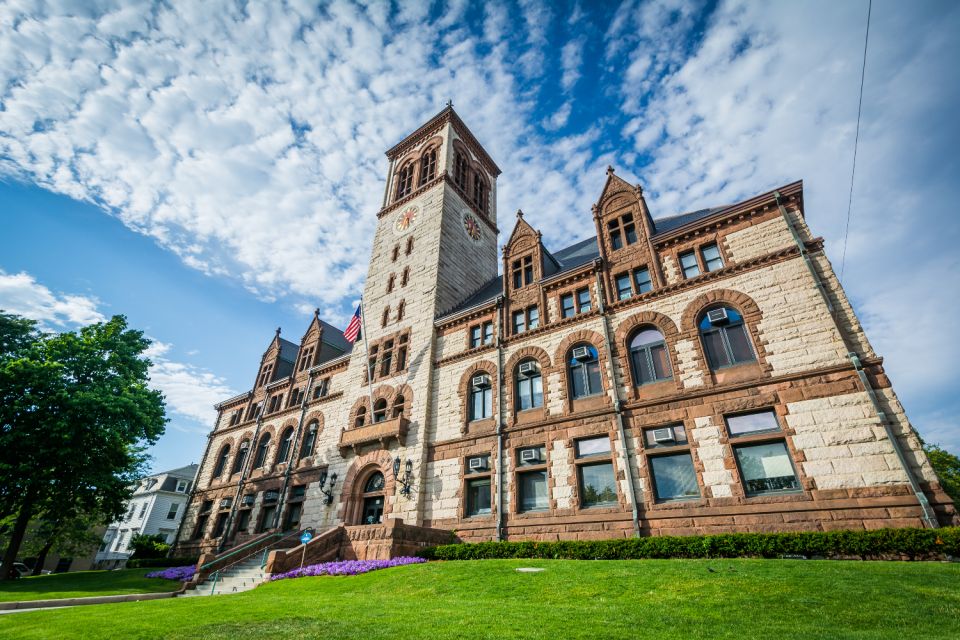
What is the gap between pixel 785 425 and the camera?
48.6 feet

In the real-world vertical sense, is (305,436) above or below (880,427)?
above

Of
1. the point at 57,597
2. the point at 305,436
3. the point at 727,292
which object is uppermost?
the point at 727,292

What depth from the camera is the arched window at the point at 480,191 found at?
39.0 m

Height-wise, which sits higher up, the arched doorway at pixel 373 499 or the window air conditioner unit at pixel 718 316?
the window air conditioner unit at pixel 718 316

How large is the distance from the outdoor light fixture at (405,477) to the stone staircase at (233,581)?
22.3ft

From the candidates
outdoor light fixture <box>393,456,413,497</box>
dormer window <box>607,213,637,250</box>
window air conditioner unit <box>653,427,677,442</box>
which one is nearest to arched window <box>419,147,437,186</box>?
dormer window <box>607,213,637,250</box>

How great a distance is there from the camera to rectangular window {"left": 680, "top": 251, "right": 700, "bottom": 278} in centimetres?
1942

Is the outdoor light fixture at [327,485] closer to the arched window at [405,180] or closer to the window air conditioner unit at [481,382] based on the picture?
the window air conditioner unit at [481,382]

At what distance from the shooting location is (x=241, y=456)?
3603 cm

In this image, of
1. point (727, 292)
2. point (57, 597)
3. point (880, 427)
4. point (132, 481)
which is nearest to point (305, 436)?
point (132, 481)

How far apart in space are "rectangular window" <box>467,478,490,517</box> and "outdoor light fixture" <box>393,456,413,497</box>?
324 centimetres

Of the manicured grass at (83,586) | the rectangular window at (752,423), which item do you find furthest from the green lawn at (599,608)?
the manicured grass at (83,586)

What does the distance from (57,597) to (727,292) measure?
96.7ft

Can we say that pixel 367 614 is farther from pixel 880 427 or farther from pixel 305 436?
pixel 305 436
